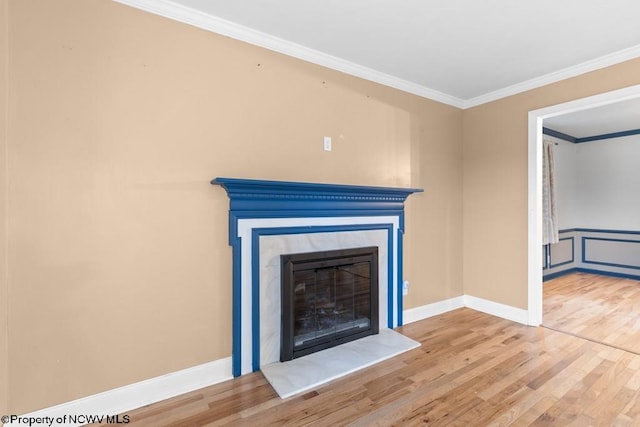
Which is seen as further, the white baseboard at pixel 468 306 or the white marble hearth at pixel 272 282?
the white baseboard at pixel 468 306

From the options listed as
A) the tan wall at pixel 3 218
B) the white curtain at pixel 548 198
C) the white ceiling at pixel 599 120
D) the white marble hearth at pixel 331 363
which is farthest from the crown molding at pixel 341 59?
the white marble hearth at pixel 331 363

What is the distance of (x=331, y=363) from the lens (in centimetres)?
228

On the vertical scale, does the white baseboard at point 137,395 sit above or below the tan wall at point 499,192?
below

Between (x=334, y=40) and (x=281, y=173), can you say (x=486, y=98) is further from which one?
(x=281, y=173)

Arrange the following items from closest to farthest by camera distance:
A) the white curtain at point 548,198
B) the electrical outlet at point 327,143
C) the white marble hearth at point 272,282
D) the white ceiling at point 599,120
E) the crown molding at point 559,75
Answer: the white marble hearth at point 272,282 → the crown molding at point 559,75 → the electrical outlet at point 327,143 → the white ceiling at point 599,120 → the white curtain at point 548,198

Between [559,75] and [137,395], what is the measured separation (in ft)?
13.9

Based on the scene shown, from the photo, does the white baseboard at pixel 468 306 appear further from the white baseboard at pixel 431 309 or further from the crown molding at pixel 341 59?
the crown molding at pixel 341 59

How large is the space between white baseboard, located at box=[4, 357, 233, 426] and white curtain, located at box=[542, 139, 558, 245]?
4.81 metres

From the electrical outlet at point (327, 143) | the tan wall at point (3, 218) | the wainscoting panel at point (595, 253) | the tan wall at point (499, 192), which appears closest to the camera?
A: the tan wall at point (3, 218)

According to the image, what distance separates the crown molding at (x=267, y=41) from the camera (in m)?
1.93

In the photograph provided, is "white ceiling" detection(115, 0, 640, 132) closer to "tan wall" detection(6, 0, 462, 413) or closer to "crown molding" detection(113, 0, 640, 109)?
"crown molding" detection(113, 0, 640, 109)

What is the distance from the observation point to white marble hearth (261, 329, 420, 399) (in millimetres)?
2044

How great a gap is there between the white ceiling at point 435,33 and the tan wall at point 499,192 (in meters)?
0.30

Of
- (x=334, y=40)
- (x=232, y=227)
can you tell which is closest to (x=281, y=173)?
(x=232, y=227)
